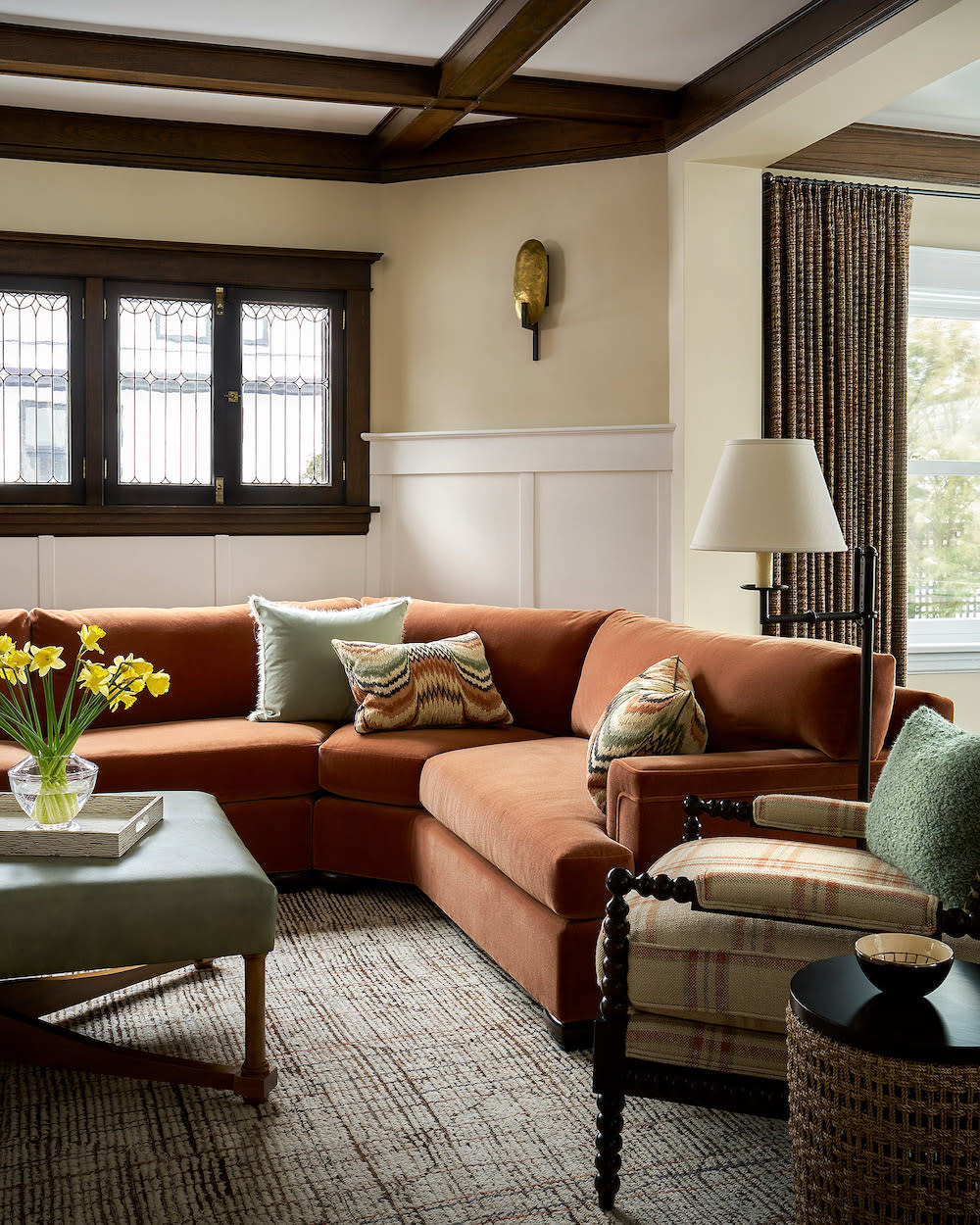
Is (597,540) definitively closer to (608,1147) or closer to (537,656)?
(537,656)

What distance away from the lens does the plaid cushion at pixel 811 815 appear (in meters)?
2.43

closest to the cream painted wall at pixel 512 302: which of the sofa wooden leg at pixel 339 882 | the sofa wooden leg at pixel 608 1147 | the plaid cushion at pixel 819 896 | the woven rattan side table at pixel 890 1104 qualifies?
the sofa wooden leg at pixel 339 882

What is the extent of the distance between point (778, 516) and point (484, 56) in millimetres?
1948

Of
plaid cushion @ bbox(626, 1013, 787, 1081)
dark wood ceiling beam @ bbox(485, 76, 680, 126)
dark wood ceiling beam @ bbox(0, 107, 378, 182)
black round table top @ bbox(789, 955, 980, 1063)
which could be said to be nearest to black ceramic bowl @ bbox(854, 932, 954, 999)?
black round table top @ bbox(789, 955, 980, 1063)

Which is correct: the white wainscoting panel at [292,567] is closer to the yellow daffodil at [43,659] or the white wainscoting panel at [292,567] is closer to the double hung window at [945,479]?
the yellow daffodil at [43,659]

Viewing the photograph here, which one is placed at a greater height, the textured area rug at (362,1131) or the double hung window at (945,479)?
the double hung window at (945,479)

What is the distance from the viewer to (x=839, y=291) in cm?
459

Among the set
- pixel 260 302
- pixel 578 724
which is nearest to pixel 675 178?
pixel 260 302

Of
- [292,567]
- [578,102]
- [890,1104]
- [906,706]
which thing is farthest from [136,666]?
[578,102]

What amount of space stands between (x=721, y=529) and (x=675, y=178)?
2.23m

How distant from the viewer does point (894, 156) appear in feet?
15.4

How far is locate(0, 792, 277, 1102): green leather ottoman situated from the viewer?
2.23m

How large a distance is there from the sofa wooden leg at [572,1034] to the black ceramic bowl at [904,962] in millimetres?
1014

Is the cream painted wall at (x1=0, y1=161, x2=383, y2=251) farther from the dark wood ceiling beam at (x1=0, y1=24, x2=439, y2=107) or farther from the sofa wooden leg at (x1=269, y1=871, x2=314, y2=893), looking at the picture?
the sofa wooden leg at (x1=269, y1=871, x2=314, y2=893)
